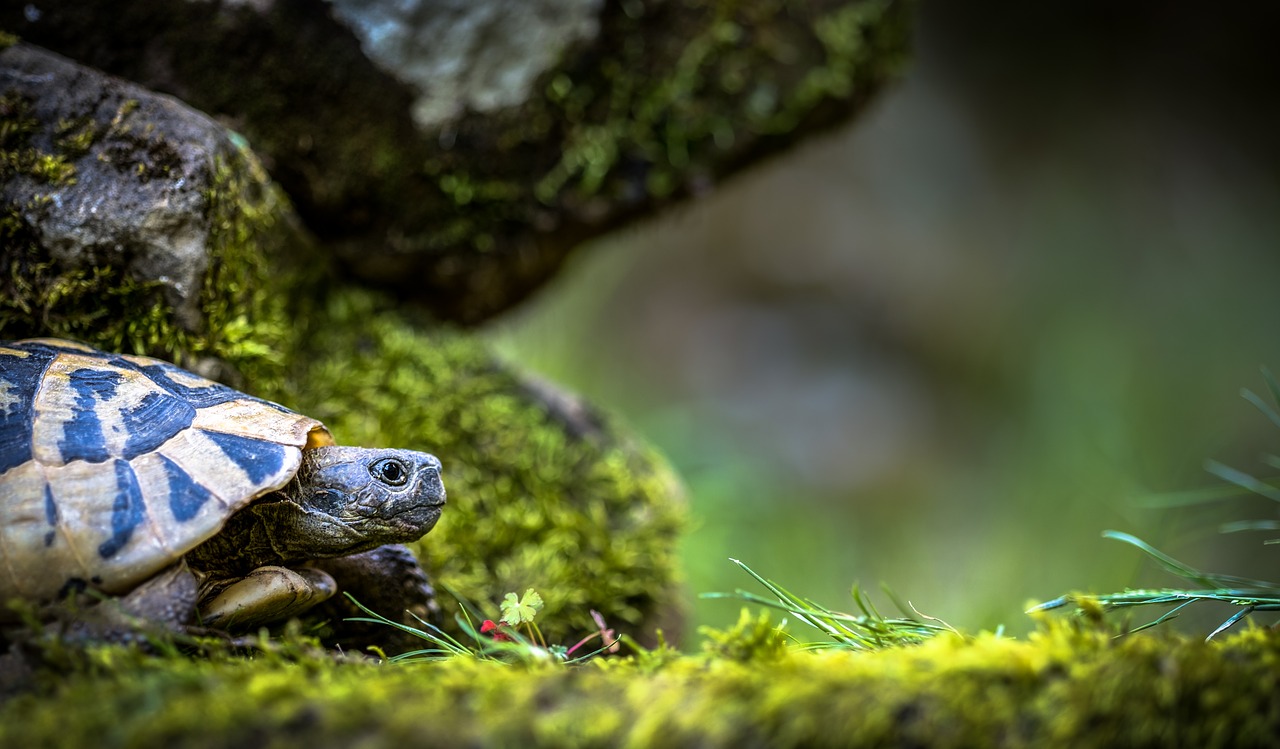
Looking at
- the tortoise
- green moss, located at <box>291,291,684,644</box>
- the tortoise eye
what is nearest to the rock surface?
the tortoise

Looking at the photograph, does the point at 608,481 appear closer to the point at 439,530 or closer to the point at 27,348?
the point at 439,530

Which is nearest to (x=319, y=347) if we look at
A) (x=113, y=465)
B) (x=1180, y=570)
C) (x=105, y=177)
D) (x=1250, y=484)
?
(x=105, y=177)

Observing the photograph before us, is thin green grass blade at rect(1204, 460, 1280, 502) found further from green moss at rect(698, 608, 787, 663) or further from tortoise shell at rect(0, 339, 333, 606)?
tortoise shell at rect(0, 339, 333, 606)

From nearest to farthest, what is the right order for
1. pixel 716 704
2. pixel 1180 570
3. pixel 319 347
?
1. pixel 716 704
2. pixel 1180 570
3. pixel 319 347

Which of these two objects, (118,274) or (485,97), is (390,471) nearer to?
(118,274)

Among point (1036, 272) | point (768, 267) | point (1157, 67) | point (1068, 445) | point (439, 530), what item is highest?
point (1157, 67)

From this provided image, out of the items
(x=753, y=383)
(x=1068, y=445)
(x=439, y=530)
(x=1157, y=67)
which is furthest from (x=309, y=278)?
(x=1157, y=67)
